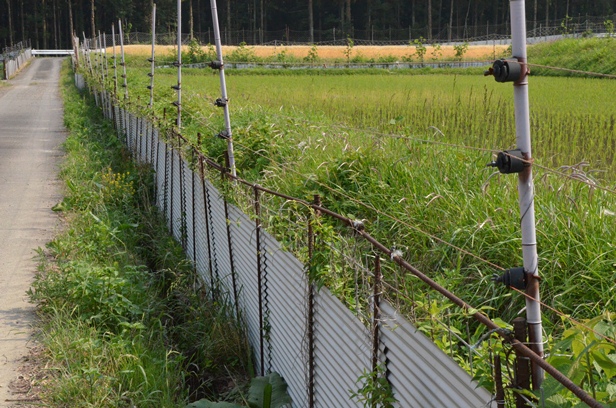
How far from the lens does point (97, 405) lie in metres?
5.20

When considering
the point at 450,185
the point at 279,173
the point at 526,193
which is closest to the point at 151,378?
the point at 450,185

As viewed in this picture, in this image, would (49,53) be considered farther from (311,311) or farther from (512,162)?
(512,162)

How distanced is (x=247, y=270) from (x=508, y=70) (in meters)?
3.55

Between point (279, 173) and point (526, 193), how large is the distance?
218 inches

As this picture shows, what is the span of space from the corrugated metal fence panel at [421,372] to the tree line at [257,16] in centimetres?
7460

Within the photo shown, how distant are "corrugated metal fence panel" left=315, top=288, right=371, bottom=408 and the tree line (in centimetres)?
7376

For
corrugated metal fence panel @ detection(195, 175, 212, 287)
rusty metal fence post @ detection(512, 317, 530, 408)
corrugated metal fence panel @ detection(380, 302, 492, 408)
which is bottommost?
corrugated metal fence panel @ detection(195, 175, 212, 287)

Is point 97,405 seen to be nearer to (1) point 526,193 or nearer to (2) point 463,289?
(2) point 463,289

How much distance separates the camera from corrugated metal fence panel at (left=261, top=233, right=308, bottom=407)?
446 centimetres

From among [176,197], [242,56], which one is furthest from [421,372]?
[242,56]

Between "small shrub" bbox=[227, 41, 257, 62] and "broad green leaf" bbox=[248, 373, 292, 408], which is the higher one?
"small shrub" bbox=[227, 41, 257, 62]

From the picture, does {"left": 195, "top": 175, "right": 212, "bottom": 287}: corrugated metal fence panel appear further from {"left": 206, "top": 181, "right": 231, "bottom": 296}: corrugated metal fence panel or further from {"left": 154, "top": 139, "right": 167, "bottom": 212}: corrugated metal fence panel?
{"left": 154, "top": 139, "right": 167, "bottom": 212}: corrugated metal fence panel

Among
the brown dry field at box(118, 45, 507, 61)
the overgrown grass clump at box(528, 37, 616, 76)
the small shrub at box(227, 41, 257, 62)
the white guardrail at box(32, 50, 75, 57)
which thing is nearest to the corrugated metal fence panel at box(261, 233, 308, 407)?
the overgrown grass clump at box(528, 37, 616, 76)

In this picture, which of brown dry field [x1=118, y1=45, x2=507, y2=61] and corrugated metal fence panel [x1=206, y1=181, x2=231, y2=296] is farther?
brown dry field [x1=118, y1=45, x2=507, y2=61]
